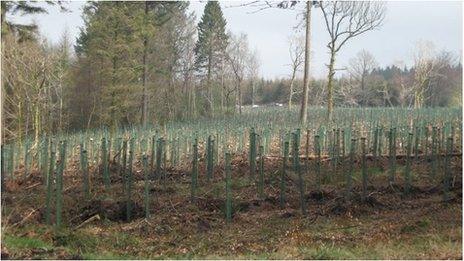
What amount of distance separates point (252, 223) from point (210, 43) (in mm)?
28777

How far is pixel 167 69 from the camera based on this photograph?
30.2 metres

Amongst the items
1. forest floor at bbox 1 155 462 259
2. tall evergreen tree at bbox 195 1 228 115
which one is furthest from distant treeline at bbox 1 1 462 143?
forest floor at bbox 1 155 462 259

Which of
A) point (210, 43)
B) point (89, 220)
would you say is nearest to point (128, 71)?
point (210, 43)

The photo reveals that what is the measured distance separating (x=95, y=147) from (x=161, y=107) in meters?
17.4

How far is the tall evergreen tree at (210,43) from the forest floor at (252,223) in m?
26.4

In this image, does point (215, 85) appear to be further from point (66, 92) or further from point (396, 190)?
point (396, 190)

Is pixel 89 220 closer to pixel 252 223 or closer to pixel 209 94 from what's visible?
pixel 252 223

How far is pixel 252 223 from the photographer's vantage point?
22.7 feet

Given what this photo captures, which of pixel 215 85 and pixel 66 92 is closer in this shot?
pixel 66 92

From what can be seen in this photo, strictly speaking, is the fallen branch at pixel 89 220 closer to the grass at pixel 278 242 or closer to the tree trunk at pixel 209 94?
the grass at pixel 278 242

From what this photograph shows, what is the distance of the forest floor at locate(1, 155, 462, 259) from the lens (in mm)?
5602

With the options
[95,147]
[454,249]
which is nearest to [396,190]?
[454,249]

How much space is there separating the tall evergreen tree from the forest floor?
2639 cm

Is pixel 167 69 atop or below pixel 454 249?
atop
